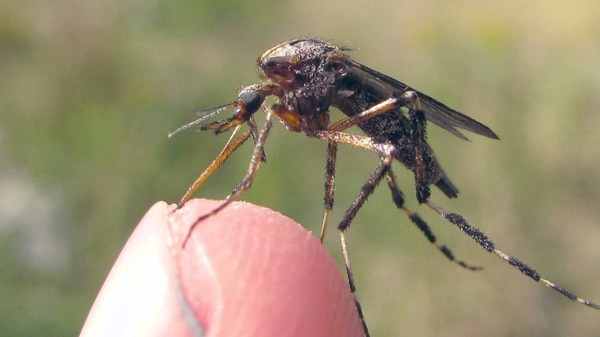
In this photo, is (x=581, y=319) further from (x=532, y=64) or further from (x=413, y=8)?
(x=413, y=8)

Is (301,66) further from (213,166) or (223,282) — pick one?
(223,282)

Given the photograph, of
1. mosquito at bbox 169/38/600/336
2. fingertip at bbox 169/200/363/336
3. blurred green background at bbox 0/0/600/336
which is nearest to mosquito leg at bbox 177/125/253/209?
mosquito at bbox 169/38/600/336

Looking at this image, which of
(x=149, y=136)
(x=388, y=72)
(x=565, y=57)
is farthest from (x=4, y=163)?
(x=565, y=57)

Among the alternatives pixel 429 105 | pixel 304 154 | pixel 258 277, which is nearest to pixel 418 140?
pixel 429 105

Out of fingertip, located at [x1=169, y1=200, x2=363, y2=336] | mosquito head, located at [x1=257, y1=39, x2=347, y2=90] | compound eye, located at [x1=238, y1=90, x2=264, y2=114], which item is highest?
mosquito head, located at [x1=257, y1=39, x2=347, y2=90]

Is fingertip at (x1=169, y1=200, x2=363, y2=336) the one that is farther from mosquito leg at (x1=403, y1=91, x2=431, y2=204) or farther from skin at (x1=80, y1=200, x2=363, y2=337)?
mosquito leg at (x1=403, y1=91, x2=431, y2=204)

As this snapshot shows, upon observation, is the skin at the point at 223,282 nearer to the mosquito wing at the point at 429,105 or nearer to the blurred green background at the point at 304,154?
the mosquito wing at the point at 429,105

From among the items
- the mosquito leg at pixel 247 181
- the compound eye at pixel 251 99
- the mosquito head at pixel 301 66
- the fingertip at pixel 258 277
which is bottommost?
the fingertip at pixel 258 277

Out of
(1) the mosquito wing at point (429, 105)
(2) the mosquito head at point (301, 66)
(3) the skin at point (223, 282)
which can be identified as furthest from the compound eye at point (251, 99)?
(3) the skin at point (223, 282)
